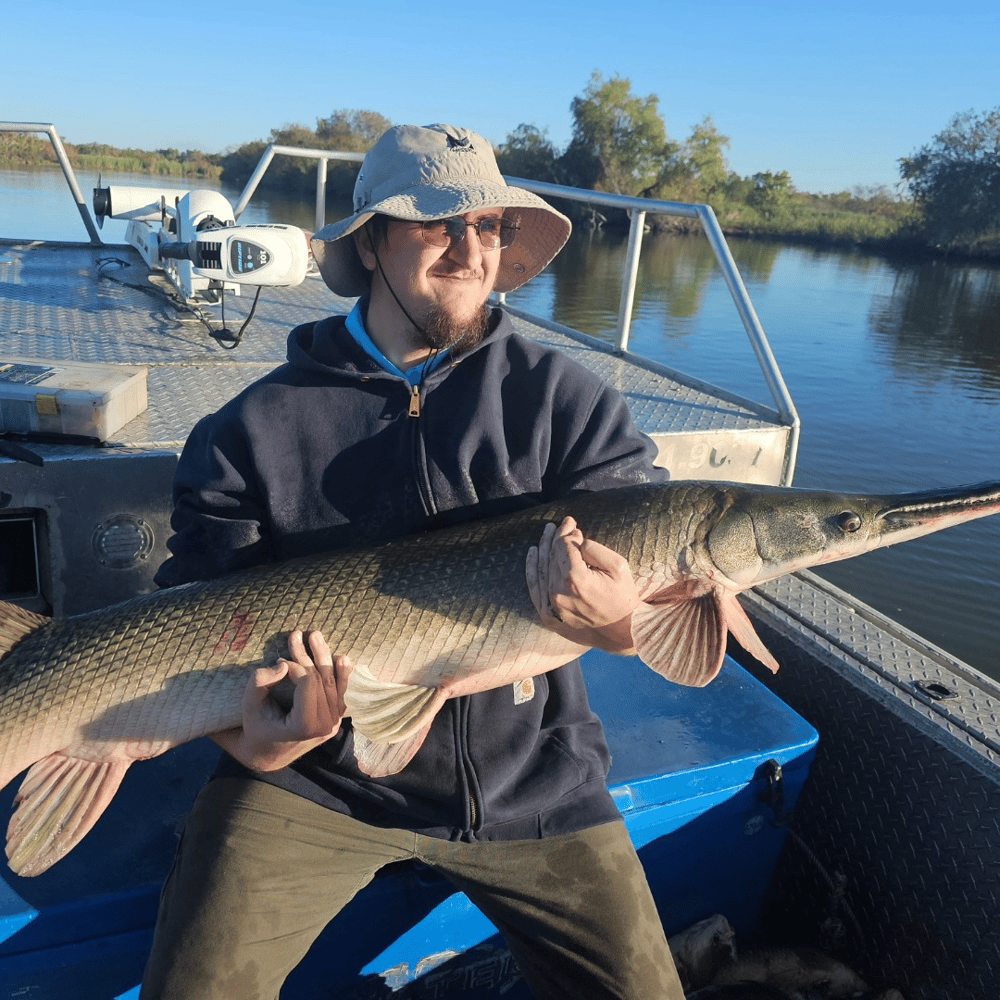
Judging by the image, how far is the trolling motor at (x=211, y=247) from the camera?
4863 millimetres

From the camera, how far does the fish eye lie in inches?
87.5

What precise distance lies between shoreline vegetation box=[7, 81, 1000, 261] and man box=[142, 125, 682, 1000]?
44.9 m

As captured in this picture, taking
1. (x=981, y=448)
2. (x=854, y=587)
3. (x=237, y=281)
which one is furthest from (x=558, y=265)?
(x=237, y=281)

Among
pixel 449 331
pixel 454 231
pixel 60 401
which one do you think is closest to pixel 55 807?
pixel 60 401

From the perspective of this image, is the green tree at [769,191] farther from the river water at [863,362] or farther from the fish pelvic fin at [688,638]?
the fish pelvic fin at [688,638]

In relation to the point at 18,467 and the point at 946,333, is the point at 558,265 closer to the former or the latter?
the point at 946,333

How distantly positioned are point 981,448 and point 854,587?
18.5ft

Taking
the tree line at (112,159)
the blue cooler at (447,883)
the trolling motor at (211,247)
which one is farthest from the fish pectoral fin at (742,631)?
the tree line at (112,159)

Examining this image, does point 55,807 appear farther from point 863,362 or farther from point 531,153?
point 531,153

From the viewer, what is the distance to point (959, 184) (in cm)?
5462

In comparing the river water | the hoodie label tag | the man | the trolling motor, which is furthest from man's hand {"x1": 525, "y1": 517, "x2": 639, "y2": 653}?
the river water

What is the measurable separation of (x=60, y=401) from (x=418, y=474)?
1452mm

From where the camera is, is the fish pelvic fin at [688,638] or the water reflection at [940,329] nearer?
the fish pelvic fin at [688,638]

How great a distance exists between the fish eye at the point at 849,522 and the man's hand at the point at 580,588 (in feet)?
2.04
